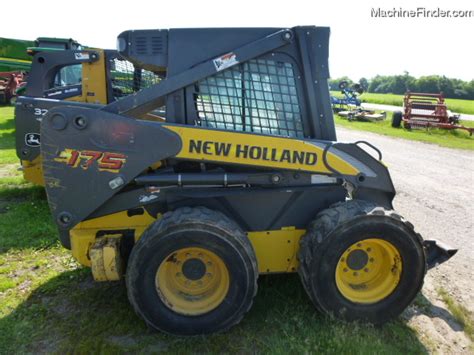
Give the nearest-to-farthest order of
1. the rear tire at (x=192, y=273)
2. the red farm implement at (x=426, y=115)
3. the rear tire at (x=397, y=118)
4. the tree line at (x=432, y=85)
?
1. the rear tire at (x=192, y=273)
2. the red farm implement at (x=426, y=115)
3. the rear tire at (x=397, y=118)
4. the tree line at (x=432, y=85)

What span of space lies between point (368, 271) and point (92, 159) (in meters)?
2.46

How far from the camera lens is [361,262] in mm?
3418

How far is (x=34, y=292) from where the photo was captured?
3.91 metres

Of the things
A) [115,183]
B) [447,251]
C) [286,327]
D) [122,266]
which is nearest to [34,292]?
[122,266]

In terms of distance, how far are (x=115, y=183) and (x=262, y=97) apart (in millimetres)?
1383

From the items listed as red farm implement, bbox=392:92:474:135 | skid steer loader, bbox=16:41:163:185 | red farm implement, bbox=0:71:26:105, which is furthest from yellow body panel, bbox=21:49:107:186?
red farm implement, bbox=0:71:26:105

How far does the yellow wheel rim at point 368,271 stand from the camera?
11.1ft

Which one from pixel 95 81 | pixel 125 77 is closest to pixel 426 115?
pixel 125 77

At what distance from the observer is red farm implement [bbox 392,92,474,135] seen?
17.0 m

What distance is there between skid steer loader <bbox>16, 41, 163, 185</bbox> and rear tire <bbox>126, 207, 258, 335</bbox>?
9.94ft

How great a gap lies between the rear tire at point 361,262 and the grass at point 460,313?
598 mm

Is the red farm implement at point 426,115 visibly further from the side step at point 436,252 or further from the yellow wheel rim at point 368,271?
the yellow wheel rim at point 368,271

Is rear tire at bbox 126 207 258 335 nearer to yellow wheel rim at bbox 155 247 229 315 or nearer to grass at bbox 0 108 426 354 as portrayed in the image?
yellow wheel rim at bbox 155 247 229 315

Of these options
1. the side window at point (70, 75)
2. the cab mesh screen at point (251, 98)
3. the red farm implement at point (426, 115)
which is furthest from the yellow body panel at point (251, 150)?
the red farm implement at point (426, 115)
